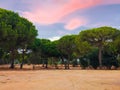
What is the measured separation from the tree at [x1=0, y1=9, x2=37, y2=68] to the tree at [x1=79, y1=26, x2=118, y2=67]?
11.2m

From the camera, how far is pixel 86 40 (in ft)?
226

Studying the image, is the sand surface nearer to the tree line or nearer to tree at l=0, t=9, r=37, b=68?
tree at l=0, t=9, r=37, b=68

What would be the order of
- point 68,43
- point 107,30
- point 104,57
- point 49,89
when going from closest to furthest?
point 49,89, point 107,30, point 104,57, point 68,43

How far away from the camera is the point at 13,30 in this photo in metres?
60.0

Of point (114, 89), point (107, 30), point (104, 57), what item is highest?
point (107, 30)

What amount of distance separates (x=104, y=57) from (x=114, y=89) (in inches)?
2198

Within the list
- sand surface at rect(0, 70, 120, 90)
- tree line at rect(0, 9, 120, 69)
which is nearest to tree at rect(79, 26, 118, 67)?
tree line at rect(0, 9, 120, 69)

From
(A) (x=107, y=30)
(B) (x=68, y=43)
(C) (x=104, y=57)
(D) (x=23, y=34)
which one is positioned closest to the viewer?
(D) (x=23, y=34)

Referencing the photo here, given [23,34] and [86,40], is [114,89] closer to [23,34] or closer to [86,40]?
[23,34]

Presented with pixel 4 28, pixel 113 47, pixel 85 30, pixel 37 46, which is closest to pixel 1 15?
pixel 4 28

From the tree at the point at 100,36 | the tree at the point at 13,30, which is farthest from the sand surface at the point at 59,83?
the tree at the point at 100,36

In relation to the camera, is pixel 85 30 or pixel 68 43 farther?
pixel 68 43

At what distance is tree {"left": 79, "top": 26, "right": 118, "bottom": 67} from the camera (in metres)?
67.0

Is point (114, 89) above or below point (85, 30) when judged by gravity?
below
